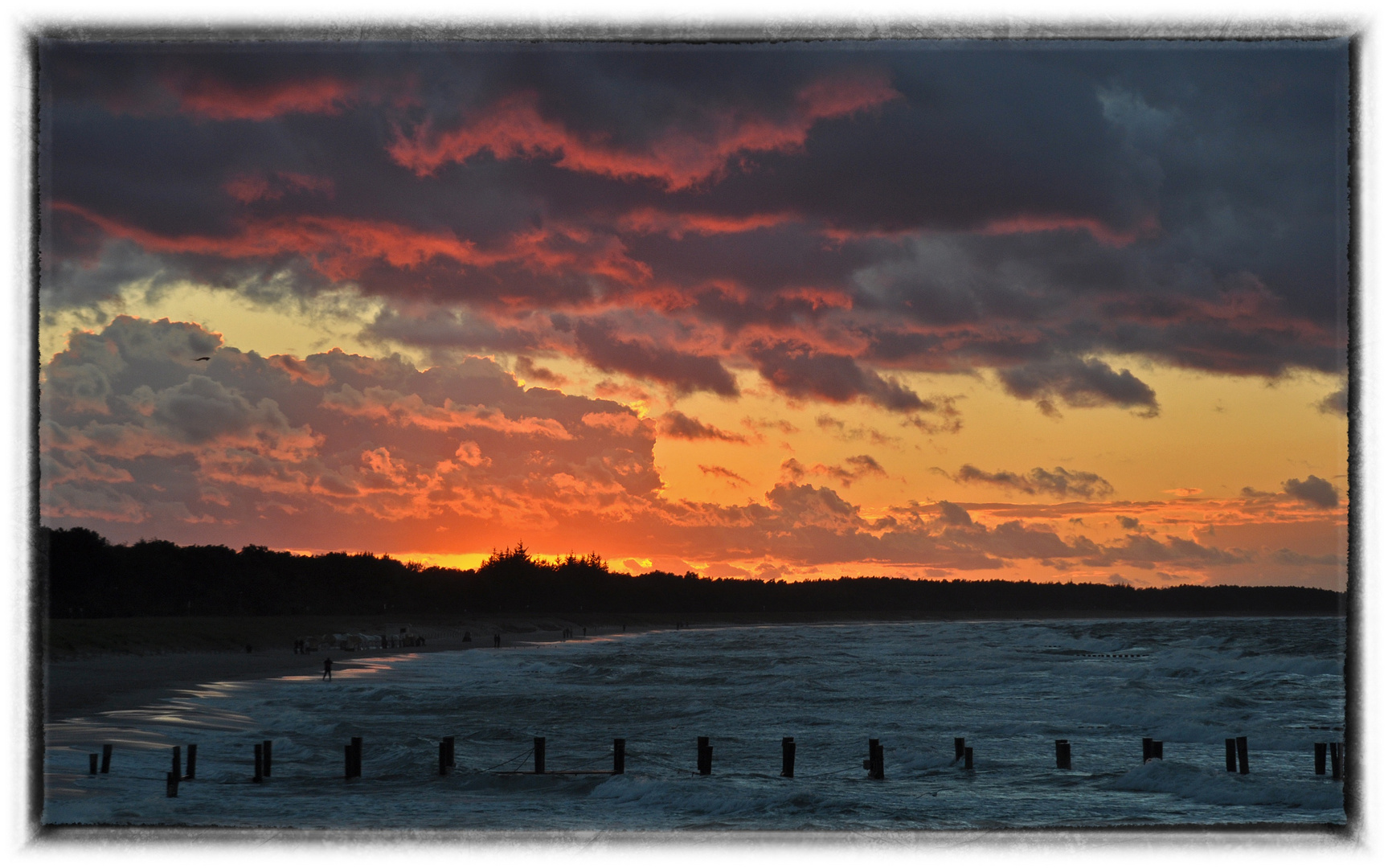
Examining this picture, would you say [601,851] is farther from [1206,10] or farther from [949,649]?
A: [949,649]

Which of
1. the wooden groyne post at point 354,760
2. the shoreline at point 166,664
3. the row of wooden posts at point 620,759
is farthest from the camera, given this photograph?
the shoreline at point 166,664

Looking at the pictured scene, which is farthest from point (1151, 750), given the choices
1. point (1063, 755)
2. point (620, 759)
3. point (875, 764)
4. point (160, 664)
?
point (160, 664)

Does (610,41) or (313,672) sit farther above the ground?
(610,41)

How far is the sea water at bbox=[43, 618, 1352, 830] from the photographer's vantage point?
51.4 feet

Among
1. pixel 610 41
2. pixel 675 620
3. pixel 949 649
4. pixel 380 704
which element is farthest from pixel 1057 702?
pixel 675 620

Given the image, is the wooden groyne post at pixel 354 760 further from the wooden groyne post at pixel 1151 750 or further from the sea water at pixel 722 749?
the wooden groyne post at pixel 1151 750

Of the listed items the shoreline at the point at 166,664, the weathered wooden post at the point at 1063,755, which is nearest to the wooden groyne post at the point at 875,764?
the weathered wooden post at the point at 1063,755

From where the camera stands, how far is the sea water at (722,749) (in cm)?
1566

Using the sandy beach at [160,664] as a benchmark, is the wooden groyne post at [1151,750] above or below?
above

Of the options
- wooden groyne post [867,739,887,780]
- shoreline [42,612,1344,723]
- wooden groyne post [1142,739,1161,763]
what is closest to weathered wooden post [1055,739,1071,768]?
wooden groyne post [1142,739,1161,763]

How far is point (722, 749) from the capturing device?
24.6m

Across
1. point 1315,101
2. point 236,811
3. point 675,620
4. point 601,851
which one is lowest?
point 675,620

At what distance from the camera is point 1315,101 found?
7629 mm

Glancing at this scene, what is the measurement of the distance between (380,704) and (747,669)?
2716 cm
